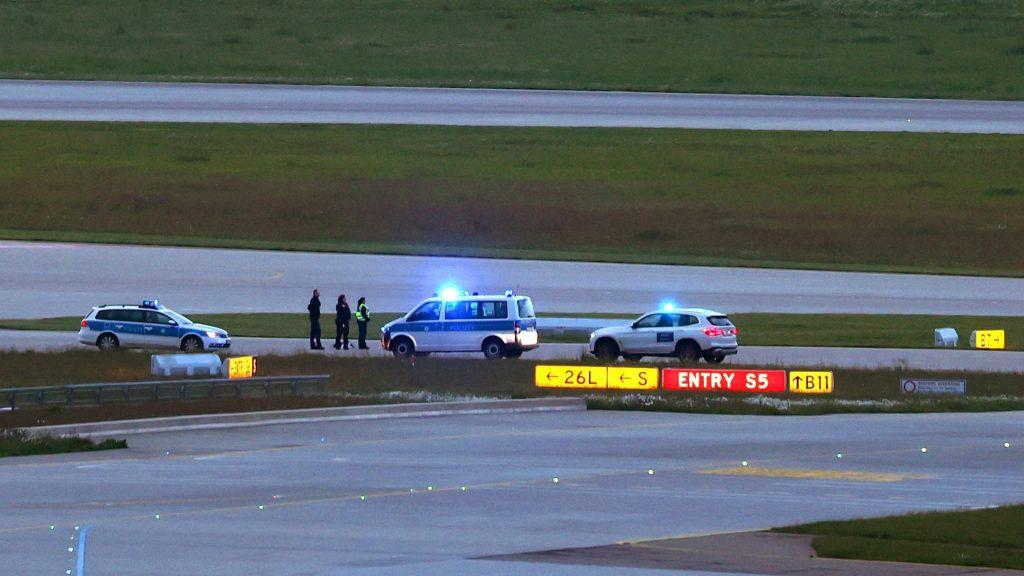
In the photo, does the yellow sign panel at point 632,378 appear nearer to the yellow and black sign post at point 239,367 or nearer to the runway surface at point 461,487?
the runway surface at point 461,487

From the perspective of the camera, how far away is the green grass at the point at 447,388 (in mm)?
27438

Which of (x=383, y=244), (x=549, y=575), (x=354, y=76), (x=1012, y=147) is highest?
(x=354, y=76)

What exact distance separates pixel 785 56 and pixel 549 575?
63.3 m

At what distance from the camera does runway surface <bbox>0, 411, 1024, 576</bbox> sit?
A: 15.4 m

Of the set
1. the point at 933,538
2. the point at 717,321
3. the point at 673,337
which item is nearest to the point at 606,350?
the point at 673,337

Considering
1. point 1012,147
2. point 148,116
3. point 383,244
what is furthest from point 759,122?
point 148,116

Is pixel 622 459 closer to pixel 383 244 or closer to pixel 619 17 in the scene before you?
pixel 383 244

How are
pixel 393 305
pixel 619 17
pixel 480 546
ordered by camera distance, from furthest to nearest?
1. pixel 619 17
2. pixel 393 305
3. pixel 480 546

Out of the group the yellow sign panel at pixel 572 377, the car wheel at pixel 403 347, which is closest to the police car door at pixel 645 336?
the yellow sign panel at pixel 572 377

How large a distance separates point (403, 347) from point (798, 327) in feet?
36.0

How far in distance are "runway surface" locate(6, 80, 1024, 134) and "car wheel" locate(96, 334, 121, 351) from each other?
29603 mm

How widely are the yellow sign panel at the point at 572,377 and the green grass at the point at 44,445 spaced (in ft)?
33.1

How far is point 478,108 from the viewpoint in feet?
221

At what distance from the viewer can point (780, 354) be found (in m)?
36.2
